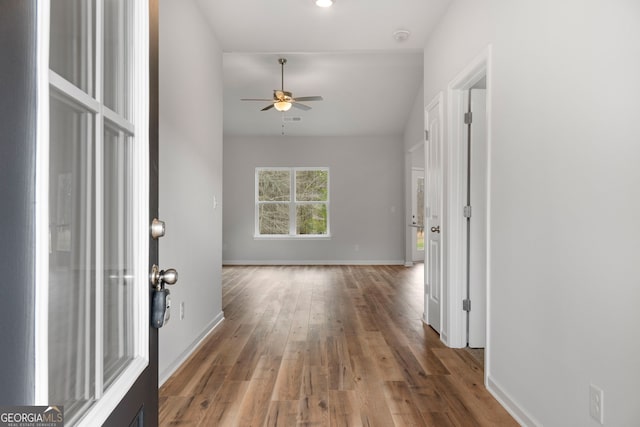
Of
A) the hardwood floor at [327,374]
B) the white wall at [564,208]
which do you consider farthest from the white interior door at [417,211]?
the white wall at [564,208]

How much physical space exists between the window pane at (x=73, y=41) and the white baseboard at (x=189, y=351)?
209 cm

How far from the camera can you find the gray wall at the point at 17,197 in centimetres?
41

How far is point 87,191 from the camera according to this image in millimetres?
678

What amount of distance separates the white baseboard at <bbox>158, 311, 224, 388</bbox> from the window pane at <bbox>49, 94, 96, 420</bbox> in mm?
1867

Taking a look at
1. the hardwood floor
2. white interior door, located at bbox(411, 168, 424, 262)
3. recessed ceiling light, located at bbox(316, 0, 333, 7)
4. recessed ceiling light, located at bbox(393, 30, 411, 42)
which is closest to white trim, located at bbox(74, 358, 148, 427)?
the hardwood floor

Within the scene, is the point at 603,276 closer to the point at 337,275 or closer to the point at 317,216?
the point at 337,275

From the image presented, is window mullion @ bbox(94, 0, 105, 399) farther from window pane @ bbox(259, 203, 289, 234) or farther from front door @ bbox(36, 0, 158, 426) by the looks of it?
window pane @ bbox(259, 203, 289, 234)

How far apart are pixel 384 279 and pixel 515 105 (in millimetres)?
4510

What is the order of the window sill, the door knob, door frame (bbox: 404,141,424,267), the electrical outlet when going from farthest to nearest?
the window sill < door frame (bbox: 404,141,424,267) < the electrical outlet < the door knob

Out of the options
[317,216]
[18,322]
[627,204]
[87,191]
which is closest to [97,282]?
[87,191]

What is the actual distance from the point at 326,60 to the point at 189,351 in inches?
168

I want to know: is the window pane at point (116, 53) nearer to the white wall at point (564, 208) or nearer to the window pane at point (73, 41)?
the window pane at point (73, 41)

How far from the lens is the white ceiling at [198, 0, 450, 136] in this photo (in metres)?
3.08

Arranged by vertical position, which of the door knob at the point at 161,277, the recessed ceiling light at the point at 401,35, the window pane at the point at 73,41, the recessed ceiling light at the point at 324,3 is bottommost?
the door knob at the point at 161,277
